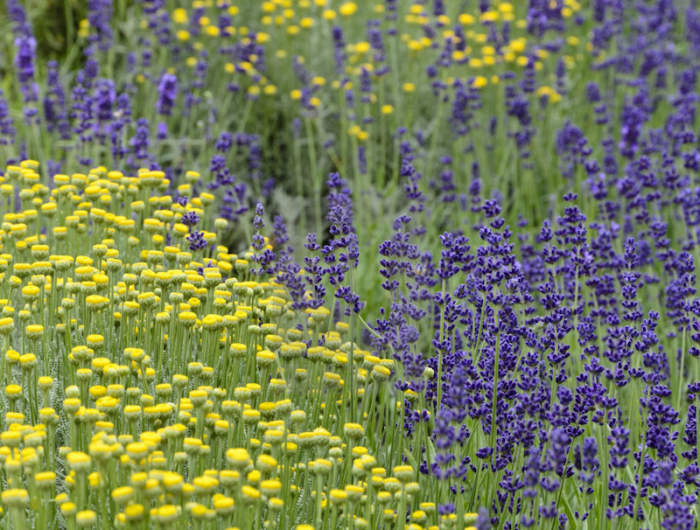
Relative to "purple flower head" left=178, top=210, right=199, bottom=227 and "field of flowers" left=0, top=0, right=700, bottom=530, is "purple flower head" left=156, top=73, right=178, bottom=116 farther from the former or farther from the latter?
"purple flower head" left=178, top=210, right=199, bottom=227

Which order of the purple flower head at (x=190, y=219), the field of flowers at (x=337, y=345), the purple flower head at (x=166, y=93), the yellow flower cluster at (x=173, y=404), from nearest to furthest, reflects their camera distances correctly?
Answer: 1. the yellow flower cluster at (x=173, y=404)
2. the field of flowers at (x=337, y=345)
3. the purple flower head at (x=190, y=219)
4. the purple flower head at (x=166, y=93)

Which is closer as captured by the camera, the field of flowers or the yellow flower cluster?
the yellow flower cluster

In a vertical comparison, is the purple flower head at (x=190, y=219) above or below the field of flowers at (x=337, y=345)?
above

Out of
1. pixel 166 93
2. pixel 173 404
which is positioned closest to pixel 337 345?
pixel 173 404

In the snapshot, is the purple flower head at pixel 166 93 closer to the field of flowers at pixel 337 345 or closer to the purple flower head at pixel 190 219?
the field of flowers at pixel 337 345

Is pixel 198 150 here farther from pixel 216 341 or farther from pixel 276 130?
pixel 216 341

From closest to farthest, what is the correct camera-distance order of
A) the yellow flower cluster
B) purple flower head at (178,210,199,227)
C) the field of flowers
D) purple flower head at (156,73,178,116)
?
1. the yellow flower cluster
2. the field of flowers
3. purple flower head at (178,210,199,227)
4. purple flower head at (156,73,178,116)

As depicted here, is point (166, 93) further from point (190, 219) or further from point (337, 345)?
point (337, 345)

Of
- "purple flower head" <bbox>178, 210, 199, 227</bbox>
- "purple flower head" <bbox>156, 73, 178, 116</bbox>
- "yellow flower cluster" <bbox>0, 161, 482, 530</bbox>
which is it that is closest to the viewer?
"yellow flower cluster" <bbox>0, 161, 482, 530</bbox>

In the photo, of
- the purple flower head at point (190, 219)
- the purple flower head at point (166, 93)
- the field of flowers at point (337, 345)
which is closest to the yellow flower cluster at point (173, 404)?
the field of flowers at point (337, 345)

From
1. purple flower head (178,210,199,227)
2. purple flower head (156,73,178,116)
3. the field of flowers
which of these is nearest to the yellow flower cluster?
the field of flowers

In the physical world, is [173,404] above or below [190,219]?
below

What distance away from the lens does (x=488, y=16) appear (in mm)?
6215

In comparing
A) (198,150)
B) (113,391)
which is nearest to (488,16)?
(198,150)
